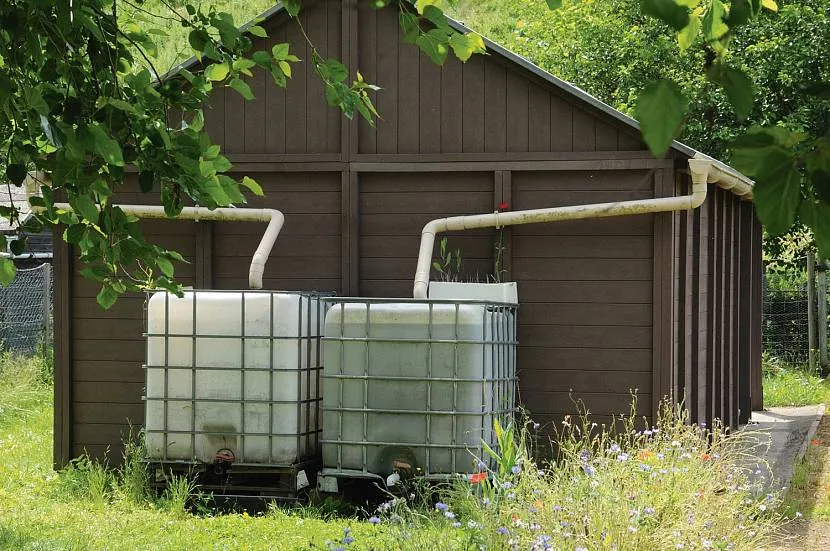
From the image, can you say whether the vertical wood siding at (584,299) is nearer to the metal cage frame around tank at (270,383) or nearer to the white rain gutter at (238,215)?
the metal cage frame around tank at (270,383)

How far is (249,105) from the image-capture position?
8.69 meters

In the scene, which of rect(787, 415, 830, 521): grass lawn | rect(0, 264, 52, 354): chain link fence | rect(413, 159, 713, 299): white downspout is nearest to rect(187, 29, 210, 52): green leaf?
rect(413, 159, 713, 299): white downspout

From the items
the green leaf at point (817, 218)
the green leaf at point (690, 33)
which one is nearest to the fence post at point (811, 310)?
the green leaf at point (690, 33)

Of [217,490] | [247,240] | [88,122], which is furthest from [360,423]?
[88,122]

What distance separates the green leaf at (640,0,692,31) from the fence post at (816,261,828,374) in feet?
52.3

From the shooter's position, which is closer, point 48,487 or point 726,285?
point 48,487

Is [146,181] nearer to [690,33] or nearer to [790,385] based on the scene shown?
[690,33]

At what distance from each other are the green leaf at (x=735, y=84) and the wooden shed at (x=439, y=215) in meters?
6.73

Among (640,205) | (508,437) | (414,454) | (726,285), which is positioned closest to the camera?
(508,437)

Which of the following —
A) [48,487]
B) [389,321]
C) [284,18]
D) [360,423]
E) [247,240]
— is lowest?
[48,487]

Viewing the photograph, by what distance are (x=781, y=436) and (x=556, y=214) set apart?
4382 mm

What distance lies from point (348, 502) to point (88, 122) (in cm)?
481

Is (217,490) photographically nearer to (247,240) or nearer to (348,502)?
(348,502)

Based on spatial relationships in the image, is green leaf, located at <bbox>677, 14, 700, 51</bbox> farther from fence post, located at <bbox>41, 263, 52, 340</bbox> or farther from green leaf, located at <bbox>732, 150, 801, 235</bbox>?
fence post, located at <bbox>41, 263, 52, 340</bbox>
